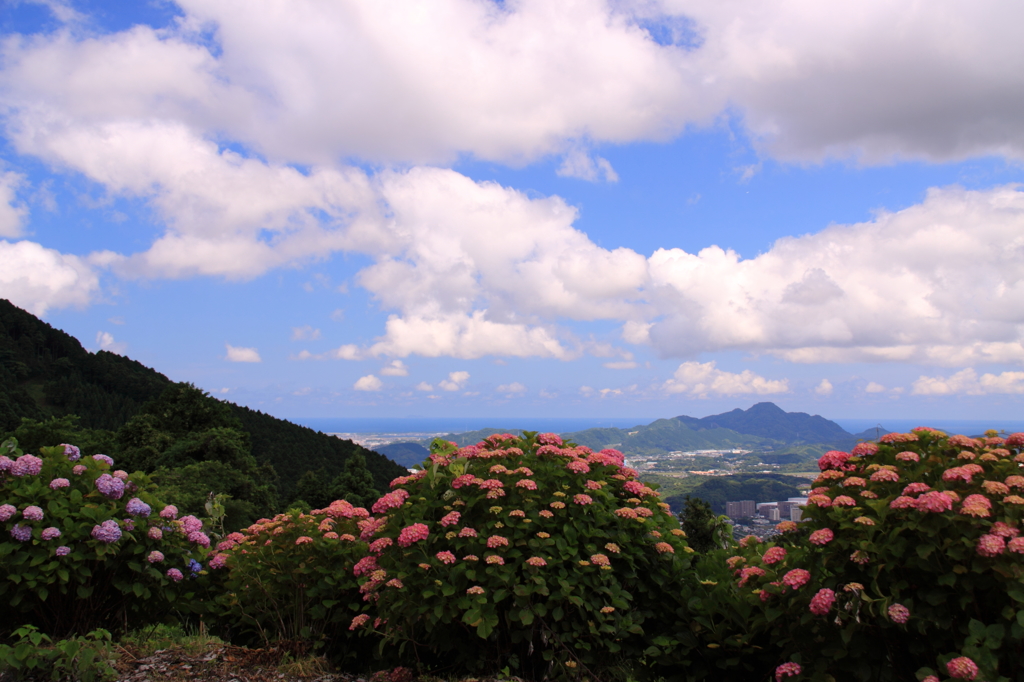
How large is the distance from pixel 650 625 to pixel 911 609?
6.20 ft

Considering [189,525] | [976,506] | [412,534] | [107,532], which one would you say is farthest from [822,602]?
[189,525]

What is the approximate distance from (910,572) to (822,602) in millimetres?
599

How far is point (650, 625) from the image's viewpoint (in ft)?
15.6

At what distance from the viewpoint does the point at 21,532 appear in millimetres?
5070

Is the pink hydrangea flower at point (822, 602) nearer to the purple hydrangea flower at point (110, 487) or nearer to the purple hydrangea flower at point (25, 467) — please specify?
the purple hydrangea flower at point (110, 487)

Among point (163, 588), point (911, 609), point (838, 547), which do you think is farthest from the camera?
point (163, 588)

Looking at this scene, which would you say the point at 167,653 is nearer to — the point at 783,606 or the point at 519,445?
the point at 519,445

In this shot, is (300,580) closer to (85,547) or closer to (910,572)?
(85,547)

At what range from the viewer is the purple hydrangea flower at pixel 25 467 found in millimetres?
5555

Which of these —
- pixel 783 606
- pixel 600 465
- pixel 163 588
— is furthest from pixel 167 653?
pixel 783 606

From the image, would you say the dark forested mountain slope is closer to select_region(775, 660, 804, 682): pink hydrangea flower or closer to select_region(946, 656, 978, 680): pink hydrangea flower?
select_region(775, 660, 804, 682): pink hydrangea flower

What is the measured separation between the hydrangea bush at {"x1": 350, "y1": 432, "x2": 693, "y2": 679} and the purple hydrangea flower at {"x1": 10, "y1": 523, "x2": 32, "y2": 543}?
2.78 meters

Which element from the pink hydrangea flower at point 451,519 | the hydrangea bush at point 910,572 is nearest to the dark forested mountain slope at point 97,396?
the pink hydrangea flower at point 451,519

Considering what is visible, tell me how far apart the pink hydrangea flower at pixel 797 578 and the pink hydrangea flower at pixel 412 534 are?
2356 millimetres
